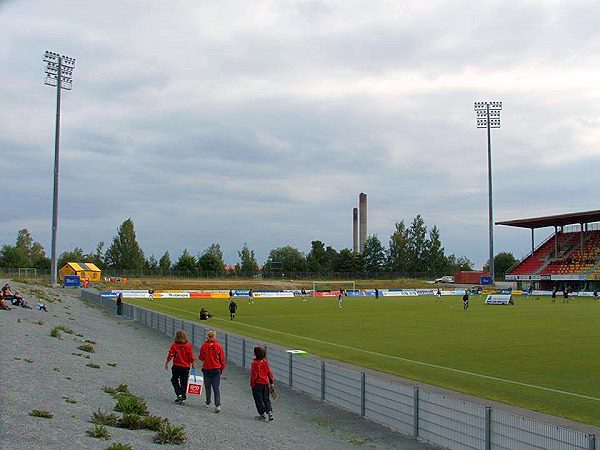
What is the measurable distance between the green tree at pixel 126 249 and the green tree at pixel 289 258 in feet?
92.2

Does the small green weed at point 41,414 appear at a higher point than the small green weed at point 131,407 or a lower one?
higher

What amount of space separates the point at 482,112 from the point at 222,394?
88.2 meters

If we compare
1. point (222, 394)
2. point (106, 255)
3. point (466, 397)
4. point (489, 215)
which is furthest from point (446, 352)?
point (106, 255)

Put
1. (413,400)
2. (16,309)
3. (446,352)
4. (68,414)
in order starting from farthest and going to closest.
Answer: (16,309) → (446,352) → (413,400) → (68,414)

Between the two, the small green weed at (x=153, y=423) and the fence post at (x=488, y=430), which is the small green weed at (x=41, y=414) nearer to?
the small green weed at (x=153, y=423)

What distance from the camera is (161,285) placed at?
3967 inches

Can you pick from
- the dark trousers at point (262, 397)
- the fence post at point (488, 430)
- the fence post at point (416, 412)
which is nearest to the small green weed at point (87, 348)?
the dark trousers at point (262, 397)

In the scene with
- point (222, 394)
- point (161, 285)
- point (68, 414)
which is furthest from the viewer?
point (161, 285)

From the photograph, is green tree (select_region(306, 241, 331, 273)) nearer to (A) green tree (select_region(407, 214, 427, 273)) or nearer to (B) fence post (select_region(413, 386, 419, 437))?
(A) green tree (select_region(407, 214, 427, 273))

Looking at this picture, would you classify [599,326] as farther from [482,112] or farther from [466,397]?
[482,112]

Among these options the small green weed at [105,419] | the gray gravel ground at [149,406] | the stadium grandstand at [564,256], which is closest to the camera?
the gray gravel ground at [149,406]

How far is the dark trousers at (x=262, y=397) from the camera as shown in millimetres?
13695

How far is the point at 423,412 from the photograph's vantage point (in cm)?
1305

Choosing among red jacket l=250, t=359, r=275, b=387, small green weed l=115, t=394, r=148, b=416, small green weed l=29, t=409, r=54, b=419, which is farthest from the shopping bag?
small green weed l=29, t=409, r=54, b=419
